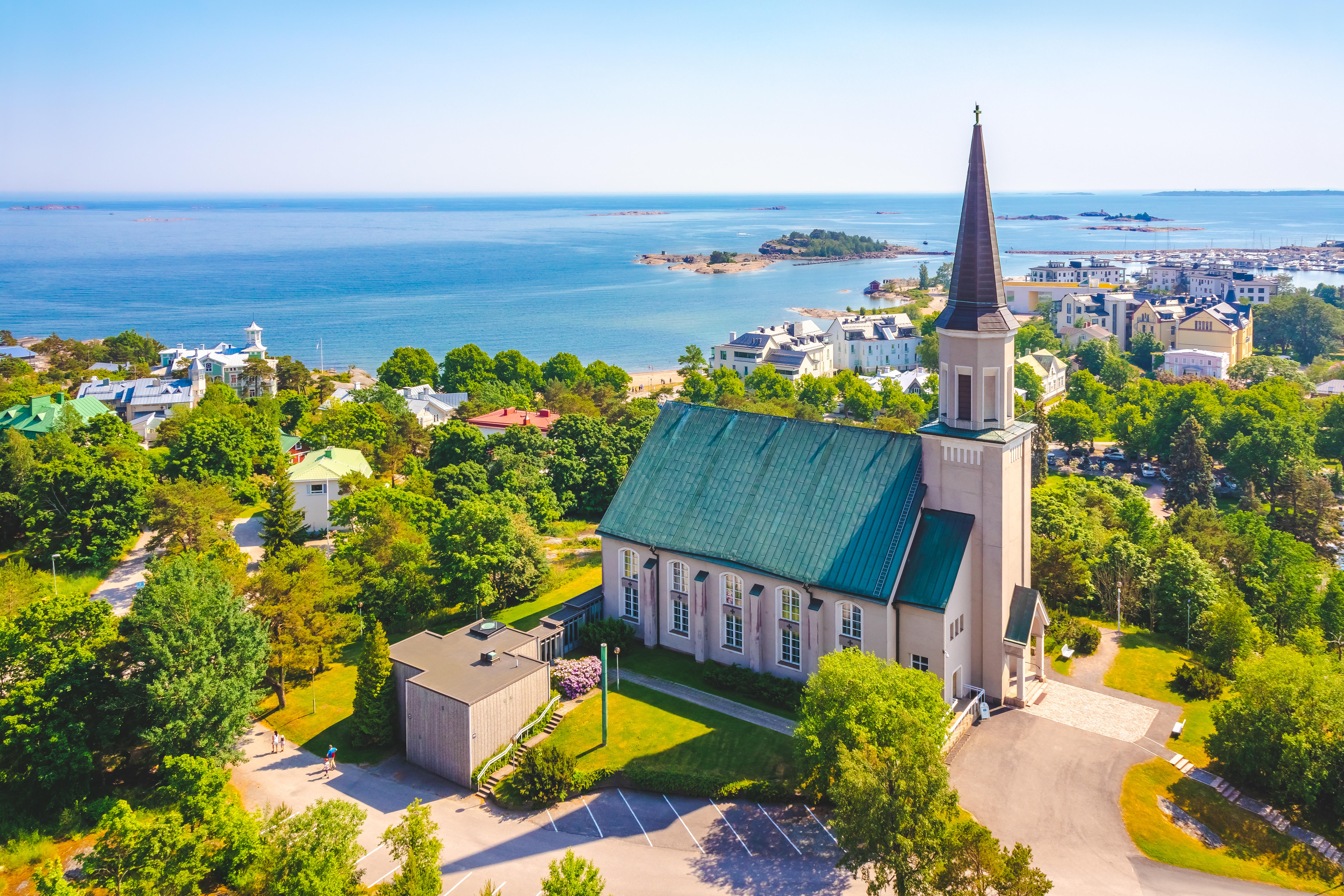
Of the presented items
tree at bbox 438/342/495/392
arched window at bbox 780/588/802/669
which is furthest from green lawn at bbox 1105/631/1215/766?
tree at bbox 438/342/495/392

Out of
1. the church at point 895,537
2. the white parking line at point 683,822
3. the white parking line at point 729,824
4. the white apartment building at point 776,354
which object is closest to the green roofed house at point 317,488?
→ the church at point 895,537

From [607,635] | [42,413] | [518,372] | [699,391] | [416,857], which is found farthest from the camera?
[518,372]

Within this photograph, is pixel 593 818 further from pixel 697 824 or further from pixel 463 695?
pixel 463 695

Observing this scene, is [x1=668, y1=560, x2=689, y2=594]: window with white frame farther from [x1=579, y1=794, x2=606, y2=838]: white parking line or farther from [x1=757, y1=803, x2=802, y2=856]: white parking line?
A: [x1=757, y1=803, x2=802, y2=856]: white parking line

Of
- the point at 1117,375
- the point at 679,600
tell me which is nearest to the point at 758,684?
the point at 679,600

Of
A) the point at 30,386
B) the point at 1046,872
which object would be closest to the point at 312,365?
the point at 30,386

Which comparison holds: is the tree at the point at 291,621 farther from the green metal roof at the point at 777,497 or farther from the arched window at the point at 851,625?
the arched window at the point at 851,625
